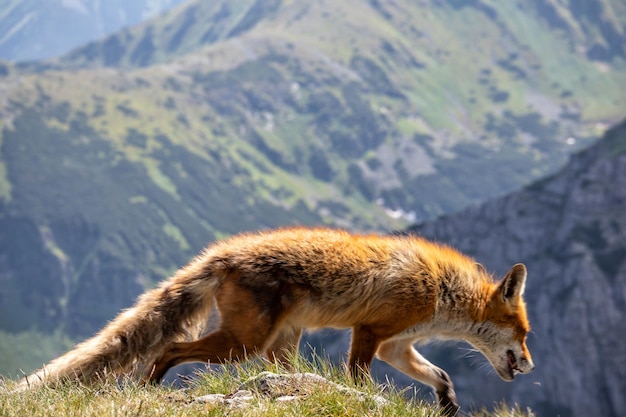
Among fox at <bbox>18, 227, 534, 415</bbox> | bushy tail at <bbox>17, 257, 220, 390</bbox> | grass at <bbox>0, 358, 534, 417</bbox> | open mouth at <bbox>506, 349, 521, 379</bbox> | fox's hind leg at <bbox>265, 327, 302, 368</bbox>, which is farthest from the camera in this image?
open mouth at <bbox>506, 349, 521, 379</bbox>

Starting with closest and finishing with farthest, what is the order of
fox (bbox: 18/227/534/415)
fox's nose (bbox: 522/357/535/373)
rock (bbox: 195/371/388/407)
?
1. rock (bbox: 195/371/388/407)
2. fox (bbox: 18/227/534/415)
3. fox's nose (bbox: 522/357/535/373)

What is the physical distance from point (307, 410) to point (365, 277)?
412cm

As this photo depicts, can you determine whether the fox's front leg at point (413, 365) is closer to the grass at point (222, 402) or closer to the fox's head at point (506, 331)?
the fox's head at point (506, 331)

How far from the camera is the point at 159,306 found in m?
12.4

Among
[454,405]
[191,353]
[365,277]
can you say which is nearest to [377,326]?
[365,277]

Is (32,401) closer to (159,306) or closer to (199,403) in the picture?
(199,403)

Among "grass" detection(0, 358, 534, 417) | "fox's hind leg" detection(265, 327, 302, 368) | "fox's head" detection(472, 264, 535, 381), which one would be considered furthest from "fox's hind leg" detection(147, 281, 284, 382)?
"fox's head" detection(472, 264, 535, 381)

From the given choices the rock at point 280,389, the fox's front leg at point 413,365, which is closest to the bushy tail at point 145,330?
the rock at point 280,389

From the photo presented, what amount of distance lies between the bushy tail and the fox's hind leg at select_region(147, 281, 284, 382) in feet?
1.35

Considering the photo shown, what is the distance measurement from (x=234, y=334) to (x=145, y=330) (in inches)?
54.2

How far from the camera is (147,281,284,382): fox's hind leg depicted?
38.4 feet

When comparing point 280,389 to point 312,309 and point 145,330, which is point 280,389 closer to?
point 312,309

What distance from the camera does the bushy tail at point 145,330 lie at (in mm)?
11523

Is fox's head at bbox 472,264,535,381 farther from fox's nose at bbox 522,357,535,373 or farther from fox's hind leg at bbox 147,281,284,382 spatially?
fox's hind leg at bbox 147,281,284,382
